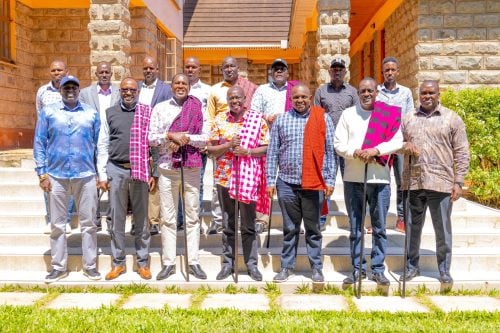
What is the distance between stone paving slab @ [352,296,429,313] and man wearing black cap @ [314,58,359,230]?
1.59 meters

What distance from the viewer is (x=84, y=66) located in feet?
45.7

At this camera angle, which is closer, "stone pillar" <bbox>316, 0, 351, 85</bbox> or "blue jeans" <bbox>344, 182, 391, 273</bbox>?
"blue jeans" <bbox>344, 182, 391, 273</bbox>

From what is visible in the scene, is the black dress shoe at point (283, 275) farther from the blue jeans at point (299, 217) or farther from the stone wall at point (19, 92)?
the stone wall at point (19, 92)

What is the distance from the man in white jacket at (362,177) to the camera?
604cm

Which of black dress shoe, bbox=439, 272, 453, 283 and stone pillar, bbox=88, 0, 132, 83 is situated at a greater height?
stone pillar, bbox=88, 0, 132, 83

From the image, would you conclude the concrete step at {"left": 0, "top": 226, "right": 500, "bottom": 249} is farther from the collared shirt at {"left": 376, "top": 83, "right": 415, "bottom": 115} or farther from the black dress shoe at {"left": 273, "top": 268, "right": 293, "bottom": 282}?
the collared shirt at {"left": 376, "top": 83, "right": 415, "bottom": 115}

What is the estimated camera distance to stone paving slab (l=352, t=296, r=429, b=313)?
5.48 meters

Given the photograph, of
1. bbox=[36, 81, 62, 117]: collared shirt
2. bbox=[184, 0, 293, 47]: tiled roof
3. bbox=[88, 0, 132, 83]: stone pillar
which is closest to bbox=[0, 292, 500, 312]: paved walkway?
bbox=[36, 81, 62, 117]: collared shirt

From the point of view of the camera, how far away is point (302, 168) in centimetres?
607

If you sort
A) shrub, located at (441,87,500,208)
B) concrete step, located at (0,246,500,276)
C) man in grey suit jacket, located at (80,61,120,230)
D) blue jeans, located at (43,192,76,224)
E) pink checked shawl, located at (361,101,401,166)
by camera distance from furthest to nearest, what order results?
1. shrub, located at (441,87,500,208)
2. blue jeans, located at (43,192,76,224)
3. man in grey suit jacket, located at (80,61,120,230)
4. concrete step, located at (0,246,500,276)
5. pink checked shawl, located at (361,101,401,166)

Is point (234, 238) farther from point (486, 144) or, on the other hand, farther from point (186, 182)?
point (486, 144)

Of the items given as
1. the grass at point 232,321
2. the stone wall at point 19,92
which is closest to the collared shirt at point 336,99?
the grass at point 232,321

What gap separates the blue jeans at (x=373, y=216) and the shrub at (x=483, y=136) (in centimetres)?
376

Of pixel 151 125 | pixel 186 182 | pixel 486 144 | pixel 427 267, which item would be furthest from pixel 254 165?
pixel 486 144
